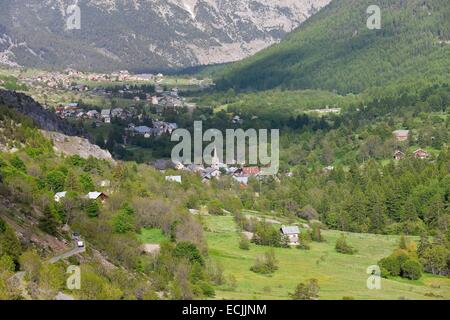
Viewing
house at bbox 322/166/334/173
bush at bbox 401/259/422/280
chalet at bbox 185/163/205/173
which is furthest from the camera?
house at bbox 322/166/334/173

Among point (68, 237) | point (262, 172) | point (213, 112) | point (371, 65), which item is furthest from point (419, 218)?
point (371, 65)

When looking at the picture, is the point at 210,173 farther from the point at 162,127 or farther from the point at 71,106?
the point at 71,106

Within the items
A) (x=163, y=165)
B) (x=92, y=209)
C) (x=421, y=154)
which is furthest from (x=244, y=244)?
(x=421, y=154)

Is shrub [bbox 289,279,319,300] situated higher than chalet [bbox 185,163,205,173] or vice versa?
chalet [bbox 185,163,205,173]
